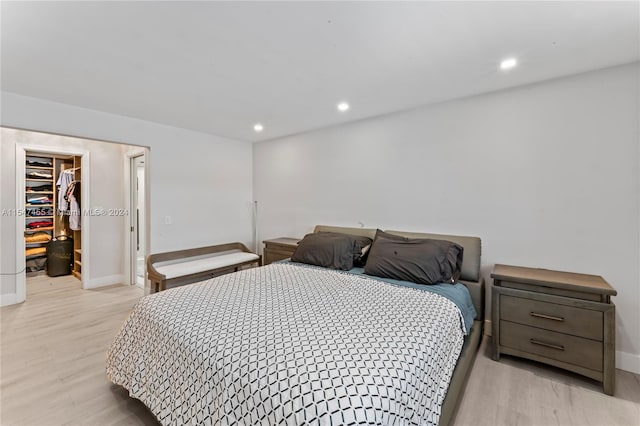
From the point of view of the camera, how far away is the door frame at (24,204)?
3713mm

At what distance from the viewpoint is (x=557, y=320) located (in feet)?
6.80

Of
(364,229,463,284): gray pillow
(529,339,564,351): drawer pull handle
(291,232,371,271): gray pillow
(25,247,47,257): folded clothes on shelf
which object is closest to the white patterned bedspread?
(364,229,463,284): gray pillow

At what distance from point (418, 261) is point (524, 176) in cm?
128

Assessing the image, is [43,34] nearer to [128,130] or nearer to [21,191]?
[128,130]

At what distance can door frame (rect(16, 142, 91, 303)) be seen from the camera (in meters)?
3.71

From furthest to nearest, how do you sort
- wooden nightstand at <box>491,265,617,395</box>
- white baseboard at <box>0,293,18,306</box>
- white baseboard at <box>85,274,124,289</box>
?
white baseboard at <box>85,274,124,289</box>, white baseboard at <box>0,293,18,306</box>, wooden nightstand at <box>491,265,617,395</box>

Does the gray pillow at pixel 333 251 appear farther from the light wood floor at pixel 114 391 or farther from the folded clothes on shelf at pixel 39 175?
the folded clothes on shelf at pixel 39 175

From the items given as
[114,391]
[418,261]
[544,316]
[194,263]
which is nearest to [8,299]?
[194,263]

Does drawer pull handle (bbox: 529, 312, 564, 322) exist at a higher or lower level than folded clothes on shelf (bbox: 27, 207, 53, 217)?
lower

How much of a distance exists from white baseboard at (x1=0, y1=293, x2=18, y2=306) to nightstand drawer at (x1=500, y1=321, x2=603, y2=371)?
572 cm

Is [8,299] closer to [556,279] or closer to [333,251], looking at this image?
[333,251]

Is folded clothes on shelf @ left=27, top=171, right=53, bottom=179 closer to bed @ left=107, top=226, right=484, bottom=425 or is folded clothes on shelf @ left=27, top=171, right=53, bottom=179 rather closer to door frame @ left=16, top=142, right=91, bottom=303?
door frame @ left=16, top=142, right=91, bottom=303

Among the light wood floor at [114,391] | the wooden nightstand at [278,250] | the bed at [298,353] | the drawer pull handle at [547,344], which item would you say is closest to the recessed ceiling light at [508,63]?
the bed at [298,353]

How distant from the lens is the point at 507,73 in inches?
89.2
